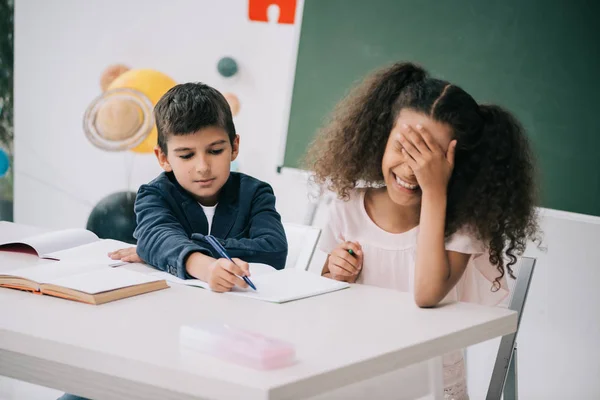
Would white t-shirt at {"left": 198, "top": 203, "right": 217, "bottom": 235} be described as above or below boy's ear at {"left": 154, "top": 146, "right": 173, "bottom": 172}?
below

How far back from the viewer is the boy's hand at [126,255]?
165 cm

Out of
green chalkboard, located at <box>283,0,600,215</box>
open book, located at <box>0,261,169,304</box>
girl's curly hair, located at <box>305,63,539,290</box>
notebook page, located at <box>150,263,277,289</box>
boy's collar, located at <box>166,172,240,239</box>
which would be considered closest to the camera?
open book, located at <box>0,261,169,304</box>

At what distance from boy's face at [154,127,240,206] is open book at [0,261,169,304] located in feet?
0.97

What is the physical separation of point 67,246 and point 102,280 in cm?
47

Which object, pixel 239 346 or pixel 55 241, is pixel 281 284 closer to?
pixel 239 346

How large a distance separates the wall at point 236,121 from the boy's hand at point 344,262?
1455 millimetres

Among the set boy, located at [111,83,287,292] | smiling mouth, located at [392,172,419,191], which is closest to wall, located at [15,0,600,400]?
smiling mouth, located at [392,172,419,191]

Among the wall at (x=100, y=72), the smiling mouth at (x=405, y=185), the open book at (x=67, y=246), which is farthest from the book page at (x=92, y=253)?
the wall at (x=100, y=72)

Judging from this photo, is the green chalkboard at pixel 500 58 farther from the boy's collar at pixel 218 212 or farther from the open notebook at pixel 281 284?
the open notebook at pixel 281 284

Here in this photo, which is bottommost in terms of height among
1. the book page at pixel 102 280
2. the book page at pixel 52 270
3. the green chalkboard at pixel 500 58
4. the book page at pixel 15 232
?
the book page at pixel 15 232

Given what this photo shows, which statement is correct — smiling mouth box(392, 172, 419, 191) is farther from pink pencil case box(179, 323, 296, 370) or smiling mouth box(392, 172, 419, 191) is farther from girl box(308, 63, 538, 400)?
pink pencil case box(179, 323, 296, 370)

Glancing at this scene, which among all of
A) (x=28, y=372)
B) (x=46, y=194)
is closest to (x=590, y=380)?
(x=28, y=372)

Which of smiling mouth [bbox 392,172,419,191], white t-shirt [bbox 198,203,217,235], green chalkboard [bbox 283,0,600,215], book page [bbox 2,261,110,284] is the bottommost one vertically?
book page [bbox 2,261,110,284]

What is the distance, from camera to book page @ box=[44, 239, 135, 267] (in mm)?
1646
